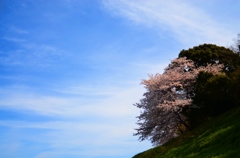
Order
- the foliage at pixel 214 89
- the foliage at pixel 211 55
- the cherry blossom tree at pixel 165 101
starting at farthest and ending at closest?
the foliage at pixel 211 55
the cherry blossom tree at pixel 165 101
the foliage at pixel 214 89

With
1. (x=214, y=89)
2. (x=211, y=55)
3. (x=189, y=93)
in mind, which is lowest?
(x=214, y=89)

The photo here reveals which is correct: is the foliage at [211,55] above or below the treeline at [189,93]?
above

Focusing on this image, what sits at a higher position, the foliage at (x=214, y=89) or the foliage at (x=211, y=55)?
the foliage at (x=211, y=55)

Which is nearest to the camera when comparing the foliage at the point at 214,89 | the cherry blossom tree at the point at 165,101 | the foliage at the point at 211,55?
the foliage at the point at 214,89

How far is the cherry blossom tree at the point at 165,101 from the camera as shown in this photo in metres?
48.4

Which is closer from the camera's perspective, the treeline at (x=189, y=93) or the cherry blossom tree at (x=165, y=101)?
the treeline at (x=189, y=93)

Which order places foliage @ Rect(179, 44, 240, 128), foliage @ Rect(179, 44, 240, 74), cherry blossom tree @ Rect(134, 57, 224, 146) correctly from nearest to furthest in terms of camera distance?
foliage @ Rect(179, 44, 240, 128)
cherry blossom tree @ Rect(134, 57, 224, 146)
foliage @ Rect(179, 44, 240, 74)

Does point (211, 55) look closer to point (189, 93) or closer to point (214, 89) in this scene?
point (189, 93)

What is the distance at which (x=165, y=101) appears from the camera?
154 feet

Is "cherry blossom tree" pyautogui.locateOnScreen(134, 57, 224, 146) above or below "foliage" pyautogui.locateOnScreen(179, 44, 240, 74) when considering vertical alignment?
below

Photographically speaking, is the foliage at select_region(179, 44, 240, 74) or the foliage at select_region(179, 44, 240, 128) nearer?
the foliage at select_region(179, 44, 240, 128)

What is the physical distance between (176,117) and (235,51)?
58.0 ft

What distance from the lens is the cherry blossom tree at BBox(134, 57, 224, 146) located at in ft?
159

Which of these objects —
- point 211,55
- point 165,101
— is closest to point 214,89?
point 165,101
